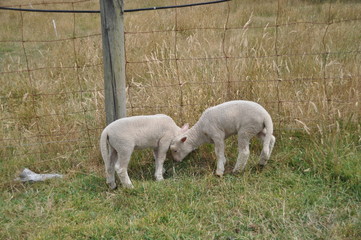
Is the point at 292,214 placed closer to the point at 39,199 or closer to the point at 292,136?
the point at 292,136

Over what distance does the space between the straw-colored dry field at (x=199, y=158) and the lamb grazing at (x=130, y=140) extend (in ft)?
0.62

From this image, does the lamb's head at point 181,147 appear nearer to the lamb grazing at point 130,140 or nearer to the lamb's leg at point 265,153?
the lamb grazing at point 130,140

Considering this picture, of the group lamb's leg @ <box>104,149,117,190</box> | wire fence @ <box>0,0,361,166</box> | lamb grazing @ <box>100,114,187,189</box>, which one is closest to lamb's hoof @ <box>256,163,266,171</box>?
wire fence @ <box>0,0,361,166</box>

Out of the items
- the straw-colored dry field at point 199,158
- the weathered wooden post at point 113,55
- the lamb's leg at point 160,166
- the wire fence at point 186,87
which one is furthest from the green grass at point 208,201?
the weathered wooden post at point 113,55

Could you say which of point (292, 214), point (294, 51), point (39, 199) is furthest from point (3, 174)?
point (294, 51)

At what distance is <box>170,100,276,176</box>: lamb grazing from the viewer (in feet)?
13.5

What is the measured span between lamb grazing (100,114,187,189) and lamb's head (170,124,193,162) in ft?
0.16

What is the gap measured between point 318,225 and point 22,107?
413 cm

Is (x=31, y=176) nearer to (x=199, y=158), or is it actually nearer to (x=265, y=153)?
(x=199, y=158)

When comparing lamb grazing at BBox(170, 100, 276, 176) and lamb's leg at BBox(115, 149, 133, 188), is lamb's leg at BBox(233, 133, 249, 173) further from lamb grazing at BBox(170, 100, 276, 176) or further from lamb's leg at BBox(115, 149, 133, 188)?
lamb's leg at BBox(115, 149, 133, 188)

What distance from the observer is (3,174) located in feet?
14.9

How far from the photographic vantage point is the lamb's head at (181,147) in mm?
4352

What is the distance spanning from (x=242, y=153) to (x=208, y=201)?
650mm

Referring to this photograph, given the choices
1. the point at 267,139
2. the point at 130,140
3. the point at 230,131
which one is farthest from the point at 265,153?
the point at 130,140
